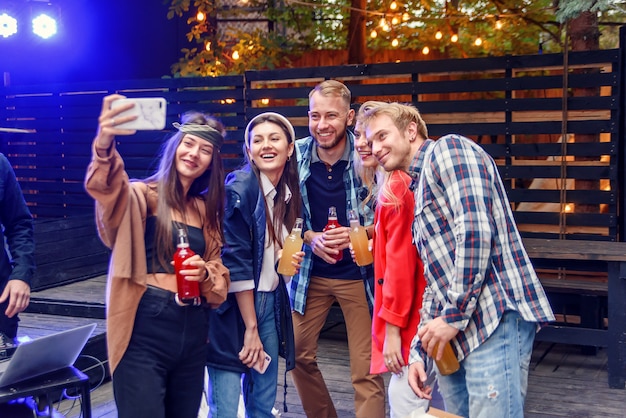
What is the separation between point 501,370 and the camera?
265 centimetres

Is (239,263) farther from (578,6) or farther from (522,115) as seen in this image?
(522,115)

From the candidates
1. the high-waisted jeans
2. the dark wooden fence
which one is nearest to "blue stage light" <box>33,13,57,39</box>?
the dark wooden fence

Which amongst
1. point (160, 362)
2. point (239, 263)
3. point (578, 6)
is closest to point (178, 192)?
point (239, 263)

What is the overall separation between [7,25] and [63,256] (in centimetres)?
383

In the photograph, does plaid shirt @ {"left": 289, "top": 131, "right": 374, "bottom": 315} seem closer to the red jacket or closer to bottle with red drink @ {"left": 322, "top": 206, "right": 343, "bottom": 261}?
bottle with red drink @ {"left": 322, "top": 206, "right": 343, "bottom": 261}

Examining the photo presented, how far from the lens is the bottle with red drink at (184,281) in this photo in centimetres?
300

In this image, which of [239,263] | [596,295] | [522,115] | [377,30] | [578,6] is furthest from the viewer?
[377,30]

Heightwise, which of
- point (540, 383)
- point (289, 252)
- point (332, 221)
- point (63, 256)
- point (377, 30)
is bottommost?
point (540, 383)

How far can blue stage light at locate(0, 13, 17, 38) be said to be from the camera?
9.91m

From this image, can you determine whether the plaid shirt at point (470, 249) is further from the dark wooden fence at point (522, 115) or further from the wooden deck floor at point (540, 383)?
the dark wooden fence at point (522, 115)

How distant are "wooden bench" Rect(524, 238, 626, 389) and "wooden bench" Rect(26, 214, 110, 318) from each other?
3967 millimetres

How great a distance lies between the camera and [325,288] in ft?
14.2

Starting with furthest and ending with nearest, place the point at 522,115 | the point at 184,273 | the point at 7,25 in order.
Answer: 1. the point at 7,25
2. the point at 522,115
3. the point at 184,273

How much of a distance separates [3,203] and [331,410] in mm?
2181
